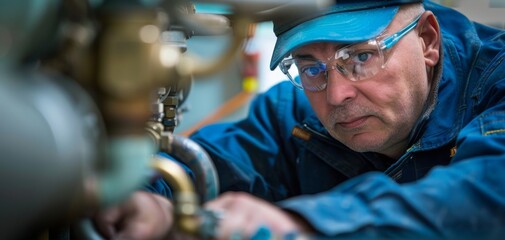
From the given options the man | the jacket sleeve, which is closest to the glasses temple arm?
the man

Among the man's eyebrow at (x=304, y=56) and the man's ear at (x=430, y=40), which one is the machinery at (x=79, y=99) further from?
the man's ear at (x=430, y=40)

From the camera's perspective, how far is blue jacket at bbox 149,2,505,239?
1.94 feet

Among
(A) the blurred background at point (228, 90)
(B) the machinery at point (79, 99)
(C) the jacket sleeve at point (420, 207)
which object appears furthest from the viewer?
(A) the blurred background at point (228, 90)

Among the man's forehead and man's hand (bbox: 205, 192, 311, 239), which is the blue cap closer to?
the man's forehead

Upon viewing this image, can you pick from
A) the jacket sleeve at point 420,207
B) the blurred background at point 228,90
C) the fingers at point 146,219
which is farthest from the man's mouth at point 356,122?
the blurred background at point 228,90

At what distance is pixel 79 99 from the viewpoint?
52 cm

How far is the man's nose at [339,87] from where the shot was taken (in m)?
1.10

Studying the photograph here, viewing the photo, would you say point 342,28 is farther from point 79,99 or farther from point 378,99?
point 79,99

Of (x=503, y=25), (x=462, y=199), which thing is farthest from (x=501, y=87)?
(x=503, y=25)

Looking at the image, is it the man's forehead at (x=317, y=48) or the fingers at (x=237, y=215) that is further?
the man's forehead at (x=317, y=48)

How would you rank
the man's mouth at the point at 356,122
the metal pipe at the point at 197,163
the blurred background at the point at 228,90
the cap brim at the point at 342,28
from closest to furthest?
the metal pipe at the point at 197,163 < the cap brim at the point at 342,28 < the man's mouth at the point at 356,122 < the blurred background at the point at 228,90

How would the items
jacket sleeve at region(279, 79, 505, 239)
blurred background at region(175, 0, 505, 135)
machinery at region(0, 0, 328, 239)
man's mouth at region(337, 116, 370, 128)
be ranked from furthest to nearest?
blurred background at region(175, 0, 505, 135), man's mouth at region(337, 116, 370, 128), jacket sleeve at region(279, 79, 505, 239), machinery at region(0, 0, 328, 239)

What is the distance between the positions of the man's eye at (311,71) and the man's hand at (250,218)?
0.56 m

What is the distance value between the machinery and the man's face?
0.55 metres
